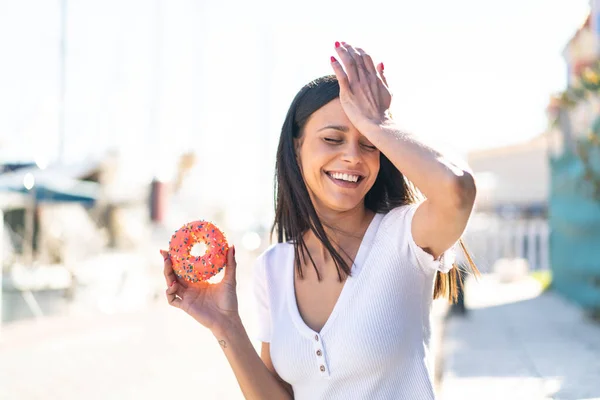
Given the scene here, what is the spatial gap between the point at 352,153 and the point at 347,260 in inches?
13.6

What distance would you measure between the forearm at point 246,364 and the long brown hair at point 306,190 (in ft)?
0.98

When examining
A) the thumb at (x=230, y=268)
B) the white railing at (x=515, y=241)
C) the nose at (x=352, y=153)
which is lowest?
the white railing at (x=515, y=241)

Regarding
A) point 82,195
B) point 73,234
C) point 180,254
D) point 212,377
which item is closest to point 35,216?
point 73,234

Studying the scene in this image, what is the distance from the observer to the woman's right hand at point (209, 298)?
96.9 inches

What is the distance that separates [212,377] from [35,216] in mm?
12285

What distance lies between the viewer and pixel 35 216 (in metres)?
18.4

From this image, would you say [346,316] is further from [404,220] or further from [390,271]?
[404,220]

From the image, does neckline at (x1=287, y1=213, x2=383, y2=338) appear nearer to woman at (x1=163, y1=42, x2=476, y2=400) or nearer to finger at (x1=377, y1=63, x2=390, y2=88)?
woman at (x1=163, y1=42, x2=476, y2=400)

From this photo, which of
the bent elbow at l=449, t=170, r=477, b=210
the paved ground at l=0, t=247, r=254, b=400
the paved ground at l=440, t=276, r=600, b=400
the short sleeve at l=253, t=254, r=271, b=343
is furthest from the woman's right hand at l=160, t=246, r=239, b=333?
the paved ground at l=0, t=247, r=254, b=400

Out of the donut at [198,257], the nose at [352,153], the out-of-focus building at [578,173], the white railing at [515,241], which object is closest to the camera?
the nose at [352,153]

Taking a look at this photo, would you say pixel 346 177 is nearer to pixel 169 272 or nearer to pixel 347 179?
pixel 347 179

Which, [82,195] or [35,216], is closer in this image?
[82,195]

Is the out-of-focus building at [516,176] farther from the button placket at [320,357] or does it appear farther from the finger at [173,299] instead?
the button placket at [320,357]

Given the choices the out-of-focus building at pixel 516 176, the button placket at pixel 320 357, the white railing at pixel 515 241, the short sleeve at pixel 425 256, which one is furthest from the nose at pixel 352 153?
the out-of-focus building at pixel 516 176
